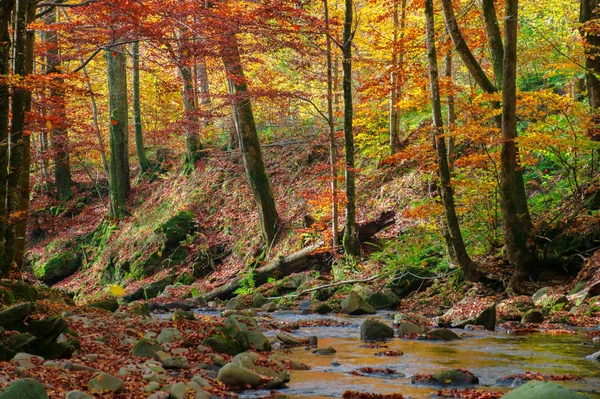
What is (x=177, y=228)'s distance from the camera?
57.6 feet

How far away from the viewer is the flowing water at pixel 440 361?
4.98 meters

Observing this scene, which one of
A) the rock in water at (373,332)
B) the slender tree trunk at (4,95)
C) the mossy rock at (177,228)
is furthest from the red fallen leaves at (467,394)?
the mossy rock at (177,228)

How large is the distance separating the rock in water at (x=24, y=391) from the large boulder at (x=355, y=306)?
731cm

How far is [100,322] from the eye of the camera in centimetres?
723

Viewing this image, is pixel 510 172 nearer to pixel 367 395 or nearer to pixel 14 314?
pixel 367 395

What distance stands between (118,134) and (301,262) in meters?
9.63

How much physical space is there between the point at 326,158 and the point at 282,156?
184cm

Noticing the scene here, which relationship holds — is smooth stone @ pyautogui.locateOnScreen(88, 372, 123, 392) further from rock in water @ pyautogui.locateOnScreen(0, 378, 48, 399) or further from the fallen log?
the fallen log

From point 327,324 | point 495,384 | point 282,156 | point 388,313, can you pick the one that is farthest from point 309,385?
point 282,156

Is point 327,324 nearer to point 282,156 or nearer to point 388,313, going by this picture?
point 388,313

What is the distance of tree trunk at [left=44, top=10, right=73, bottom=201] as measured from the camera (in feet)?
33.5

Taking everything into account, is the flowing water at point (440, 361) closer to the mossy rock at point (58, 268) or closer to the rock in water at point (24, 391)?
the rock in water at point (24, 391)

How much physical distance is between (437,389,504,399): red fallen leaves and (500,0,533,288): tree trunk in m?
4.98

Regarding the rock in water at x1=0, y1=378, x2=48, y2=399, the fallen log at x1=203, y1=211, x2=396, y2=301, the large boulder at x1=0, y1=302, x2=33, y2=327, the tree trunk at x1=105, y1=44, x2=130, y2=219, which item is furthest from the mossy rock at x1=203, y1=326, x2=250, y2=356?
the tree trunk at x1=105, y1=44, x2=130, y2=219
